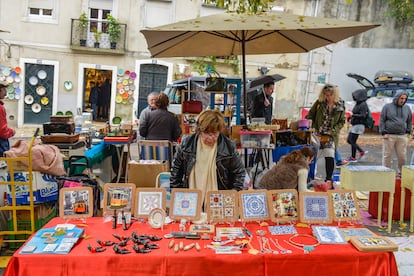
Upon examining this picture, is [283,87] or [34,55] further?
[283,87]

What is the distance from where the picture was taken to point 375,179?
Result: 191 inches

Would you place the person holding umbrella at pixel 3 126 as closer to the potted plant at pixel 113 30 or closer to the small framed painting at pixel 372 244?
the small framed painting at pixel 372 244

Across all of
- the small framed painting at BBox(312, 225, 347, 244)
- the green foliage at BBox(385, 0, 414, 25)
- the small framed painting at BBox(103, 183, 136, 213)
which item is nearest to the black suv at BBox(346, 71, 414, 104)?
the green foliage at BBox(385, 0, 414, 25)

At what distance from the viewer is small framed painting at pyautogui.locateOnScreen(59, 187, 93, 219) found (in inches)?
122

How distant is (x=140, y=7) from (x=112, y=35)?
147cm

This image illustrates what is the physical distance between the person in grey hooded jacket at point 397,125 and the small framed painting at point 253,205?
5095mm

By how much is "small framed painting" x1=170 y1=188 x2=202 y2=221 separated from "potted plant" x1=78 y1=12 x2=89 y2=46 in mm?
13635

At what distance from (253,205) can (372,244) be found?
853mm

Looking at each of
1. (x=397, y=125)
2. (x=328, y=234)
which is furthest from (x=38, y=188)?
(x=397, y=125)

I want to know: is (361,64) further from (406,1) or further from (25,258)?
(25,258)

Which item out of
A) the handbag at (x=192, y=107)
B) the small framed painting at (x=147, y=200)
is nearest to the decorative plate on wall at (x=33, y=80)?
the handbag at (x=192, y=107)

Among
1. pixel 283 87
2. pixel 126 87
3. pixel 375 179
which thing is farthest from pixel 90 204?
pixel 283 87

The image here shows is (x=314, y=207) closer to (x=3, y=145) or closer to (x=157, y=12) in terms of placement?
(x=3, y=145)

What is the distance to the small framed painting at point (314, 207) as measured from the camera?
3113 mm
